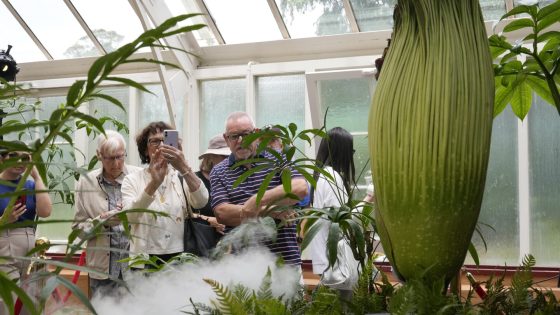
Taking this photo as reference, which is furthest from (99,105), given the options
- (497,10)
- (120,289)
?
(120,289)

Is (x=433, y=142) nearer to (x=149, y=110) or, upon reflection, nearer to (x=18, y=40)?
(x=149, y=110)

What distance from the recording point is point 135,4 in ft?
17.8

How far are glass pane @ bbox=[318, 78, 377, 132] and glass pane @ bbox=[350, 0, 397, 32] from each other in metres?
0.53

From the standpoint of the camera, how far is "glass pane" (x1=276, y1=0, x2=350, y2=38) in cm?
568

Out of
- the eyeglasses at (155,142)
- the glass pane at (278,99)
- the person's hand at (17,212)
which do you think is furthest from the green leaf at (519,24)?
the glass pane at (278,99)

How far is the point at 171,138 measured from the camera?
120 inches

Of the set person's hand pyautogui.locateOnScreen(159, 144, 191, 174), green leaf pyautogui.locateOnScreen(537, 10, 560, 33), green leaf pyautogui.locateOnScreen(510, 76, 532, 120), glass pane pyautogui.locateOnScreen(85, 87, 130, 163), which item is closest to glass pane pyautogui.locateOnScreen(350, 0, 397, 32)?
glass pane pyautogui.locateOnScreen(85, 87, 130, 163)

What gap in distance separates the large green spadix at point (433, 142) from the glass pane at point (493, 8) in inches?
193

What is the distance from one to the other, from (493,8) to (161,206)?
325cm

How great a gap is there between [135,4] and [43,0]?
1.63 meters

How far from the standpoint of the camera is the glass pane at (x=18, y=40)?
6853 millimetres

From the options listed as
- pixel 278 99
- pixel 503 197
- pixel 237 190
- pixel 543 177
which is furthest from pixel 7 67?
pixel 543 177

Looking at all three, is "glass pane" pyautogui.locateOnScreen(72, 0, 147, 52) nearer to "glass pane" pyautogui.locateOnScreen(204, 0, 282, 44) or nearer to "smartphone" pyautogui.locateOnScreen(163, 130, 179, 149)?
"glass pane" pyautogui.locateOnScreen(204, 0, 282, 44)

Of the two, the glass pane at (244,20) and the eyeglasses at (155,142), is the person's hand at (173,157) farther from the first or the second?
the glass pane at (244,20)
